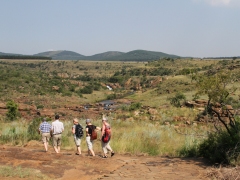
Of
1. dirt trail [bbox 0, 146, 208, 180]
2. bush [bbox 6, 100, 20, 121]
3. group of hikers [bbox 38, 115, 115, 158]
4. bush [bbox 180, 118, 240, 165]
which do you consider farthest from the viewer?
bush [bbox 6, 100, 20, 121]

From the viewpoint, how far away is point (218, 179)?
7973mm

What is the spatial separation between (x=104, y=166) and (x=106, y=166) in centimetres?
7

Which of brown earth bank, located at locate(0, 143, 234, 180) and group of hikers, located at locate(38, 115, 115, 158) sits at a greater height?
group of hikers, located at locate(38, 115, 115, 158)

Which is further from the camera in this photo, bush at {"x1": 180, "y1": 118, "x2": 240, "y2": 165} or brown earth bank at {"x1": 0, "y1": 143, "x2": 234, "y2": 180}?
bush at {"x1": 180, "y1": 118, "x2": 240, "y2": 165}

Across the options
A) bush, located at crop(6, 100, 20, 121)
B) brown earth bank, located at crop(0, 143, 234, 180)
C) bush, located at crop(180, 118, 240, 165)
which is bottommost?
bush, located at crop(6, 100, 20, 121)

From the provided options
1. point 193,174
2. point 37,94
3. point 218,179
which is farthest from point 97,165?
point 37,94

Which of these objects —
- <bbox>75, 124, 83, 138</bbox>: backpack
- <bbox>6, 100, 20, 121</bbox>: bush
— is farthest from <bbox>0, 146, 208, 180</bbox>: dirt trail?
<bbox>6, 100, 20, 121</bbox>: bush

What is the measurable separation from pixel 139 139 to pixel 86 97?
40096 mm

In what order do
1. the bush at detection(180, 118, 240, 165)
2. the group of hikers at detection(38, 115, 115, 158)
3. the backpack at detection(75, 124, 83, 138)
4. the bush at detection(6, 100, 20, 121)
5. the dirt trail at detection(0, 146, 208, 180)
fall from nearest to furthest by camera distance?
1. the dirt trail at detection(0, 146, 208, 180)
2. the bush at detection(180, 118, 240, 165)
3. the group of hikers at detection(38, 115, 115, 158)
4. the backpack at detection(75, 124, 83, 138)
5. the bush at detection(6, 100, 20, 121)

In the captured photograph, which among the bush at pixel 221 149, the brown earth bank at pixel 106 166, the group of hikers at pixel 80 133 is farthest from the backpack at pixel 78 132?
the bush at pixel 221 149

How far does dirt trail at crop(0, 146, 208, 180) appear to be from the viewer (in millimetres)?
8398

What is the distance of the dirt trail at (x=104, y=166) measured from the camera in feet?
27.6

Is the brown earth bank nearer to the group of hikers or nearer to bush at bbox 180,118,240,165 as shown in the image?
bush at bbox 180,118,240,165

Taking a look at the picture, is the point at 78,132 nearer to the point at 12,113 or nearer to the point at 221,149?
the point at 221,149
